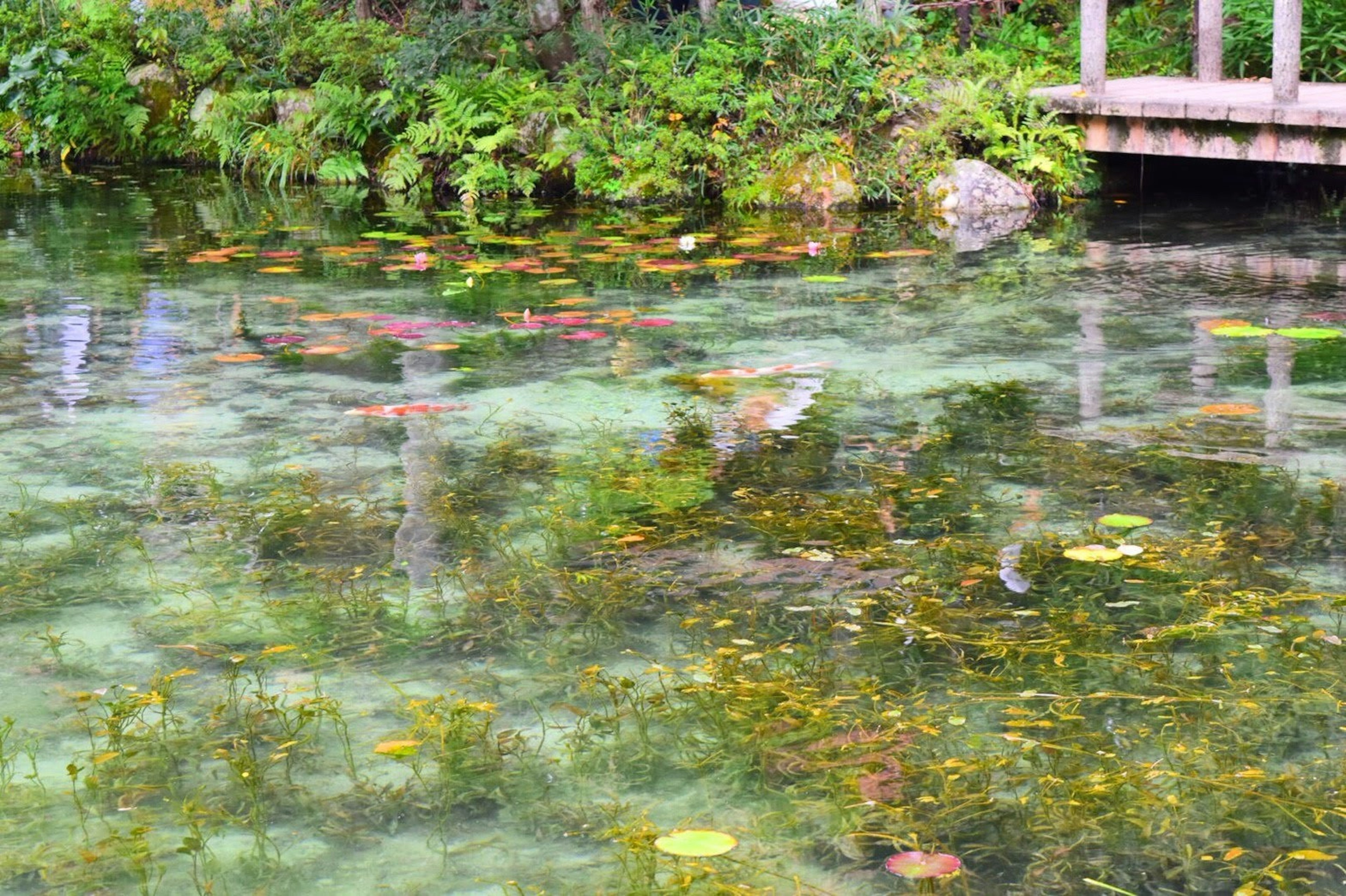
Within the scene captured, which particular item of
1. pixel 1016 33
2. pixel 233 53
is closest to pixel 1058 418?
pixel 1016 33

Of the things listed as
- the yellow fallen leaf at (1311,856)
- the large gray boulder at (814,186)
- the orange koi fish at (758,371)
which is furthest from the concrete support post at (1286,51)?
the yellow fallen leaf at (1311,856)

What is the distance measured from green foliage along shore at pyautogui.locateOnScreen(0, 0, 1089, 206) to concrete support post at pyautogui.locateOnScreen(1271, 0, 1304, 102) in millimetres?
1295


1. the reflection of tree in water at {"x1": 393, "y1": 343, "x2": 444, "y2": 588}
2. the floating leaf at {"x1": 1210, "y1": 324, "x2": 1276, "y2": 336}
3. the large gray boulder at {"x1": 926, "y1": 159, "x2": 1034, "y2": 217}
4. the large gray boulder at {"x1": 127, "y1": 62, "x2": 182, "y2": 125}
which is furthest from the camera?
the large gray boulder at {"x1": 127, "y1": 62, "x2": 182, "y2": 125}

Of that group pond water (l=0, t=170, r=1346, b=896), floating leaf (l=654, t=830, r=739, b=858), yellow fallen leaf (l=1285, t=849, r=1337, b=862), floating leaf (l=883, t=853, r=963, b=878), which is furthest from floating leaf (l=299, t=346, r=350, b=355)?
yellow fallen leaf (l=1285, t=849, r=1337, b=862)

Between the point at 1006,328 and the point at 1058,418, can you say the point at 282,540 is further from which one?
the point at 1006,328

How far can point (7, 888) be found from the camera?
2.28 metres

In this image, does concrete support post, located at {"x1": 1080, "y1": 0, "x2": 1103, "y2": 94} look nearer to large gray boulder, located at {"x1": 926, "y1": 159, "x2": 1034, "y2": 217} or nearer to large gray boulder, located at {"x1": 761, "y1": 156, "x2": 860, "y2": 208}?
large gray boulder, located at {"x1": 926, "y1": 159, "x2": 1034, "y2": 217}

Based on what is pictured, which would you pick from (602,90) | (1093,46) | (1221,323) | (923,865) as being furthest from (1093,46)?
(923,865)

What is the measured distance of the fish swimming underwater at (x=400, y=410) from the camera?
4.91 m

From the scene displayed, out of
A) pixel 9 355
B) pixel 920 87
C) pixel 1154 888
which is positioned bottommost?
pixel 1154 888

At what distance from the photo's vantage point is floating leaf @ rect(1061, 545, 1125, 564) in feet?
11.3

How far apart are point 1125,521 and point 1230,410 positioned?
1161mm

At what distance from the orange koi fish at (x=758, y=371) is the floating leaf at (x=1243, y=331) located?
1.46m

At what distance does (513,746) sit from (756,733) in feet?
1.39
